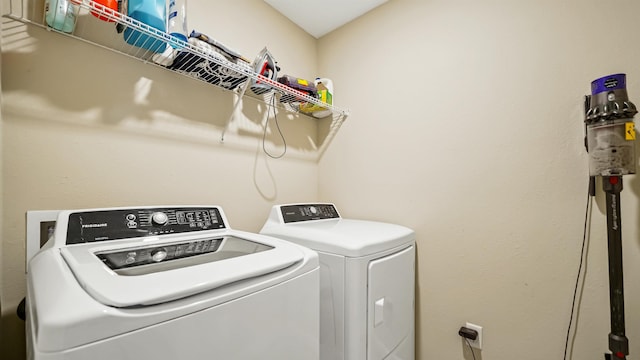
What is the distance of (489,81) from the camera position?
1323 mm

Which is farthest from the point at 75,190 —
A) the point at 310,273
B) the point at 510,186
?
the point at 510,186

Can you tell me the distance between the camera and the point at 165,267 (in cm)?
74

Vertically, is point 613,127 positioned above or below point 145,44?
below

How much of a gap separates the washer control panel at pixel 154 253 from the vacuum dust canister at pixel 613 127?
1.49 meters

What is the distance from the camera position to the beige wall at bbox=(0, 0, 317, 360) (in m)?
0.89

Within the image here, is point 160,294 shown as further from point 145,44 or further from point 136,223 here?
point 145,44

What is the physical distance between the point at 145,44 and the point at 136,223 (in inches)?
28.7

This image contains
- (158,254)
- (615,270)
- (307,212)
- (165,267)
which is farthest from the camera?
(307,212)

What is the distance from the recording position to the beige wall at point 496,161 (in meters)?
1.07

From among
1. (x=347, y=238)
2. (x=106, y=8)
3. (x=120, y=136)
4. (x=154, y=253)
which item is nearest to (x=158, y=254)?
(x=154, y=253)

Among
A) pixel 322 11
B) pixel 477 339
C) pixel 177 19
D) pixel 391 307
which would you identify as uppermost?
pixel 322 11

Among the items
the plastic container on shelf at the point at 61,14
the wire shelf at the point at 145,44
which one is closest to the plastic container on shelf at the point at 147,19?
the wire shelf at the point at 145,44

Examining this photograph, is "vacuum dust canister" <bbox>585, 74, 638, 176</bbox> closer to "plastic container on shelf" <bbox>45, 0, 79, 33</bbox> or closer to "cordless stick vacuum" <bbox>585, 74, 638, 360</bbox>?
"cordless stick vacuum" <bbox>585, 74, 638, 360</bbox>

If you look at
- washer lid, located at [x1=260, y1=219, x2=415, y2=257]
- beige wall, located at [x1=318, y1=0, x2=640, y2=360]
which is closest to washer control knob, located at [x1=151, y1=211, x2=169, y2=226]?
washer lid, located at [x1=260, y1=219, x2=415, y2=257]
